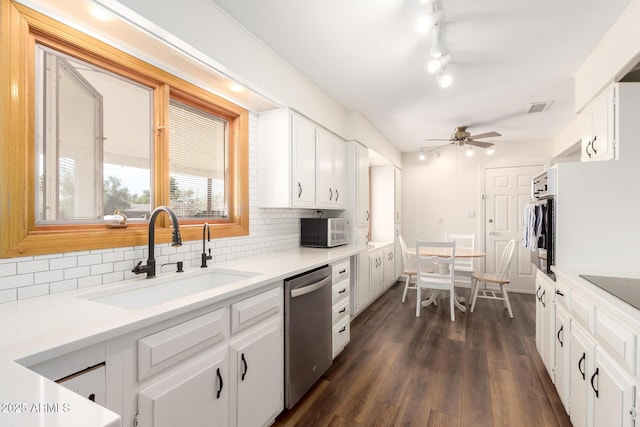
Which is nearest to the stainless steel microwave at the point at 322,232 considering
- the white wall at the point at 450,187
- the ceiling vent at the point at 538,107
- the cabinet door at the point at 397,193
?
the cabinet door at the point at 397,193

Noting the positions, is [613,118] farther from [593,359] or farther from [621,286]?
[593,359]

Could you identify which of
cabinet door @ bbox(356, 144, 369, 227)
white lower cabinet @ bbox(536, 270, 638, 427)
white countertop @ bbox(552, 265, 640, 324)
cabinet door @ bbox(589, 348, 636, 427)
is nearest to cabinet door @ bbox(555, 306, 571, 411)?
white lower cabinet @ bbox(536, 270, 638, 427)

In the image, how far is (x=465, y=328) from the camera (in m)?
3.36

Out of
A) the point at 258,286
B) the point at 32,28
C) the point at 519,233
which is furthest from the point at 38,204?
the point at 519,233

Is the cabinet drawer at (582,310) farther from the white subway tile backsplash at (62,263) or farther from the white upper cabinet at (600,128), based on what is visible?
the white subway tile backsplash at (62,263)

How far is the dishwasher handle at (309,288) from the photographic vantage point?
189cm

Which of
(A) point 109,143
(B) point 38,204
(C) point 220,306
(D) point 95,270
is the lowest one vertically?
(C) point 220,306

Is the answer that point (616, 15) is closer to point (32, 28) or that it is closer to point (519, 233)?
point (32, 28)

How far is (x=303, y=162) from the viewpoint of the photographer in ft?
8.85

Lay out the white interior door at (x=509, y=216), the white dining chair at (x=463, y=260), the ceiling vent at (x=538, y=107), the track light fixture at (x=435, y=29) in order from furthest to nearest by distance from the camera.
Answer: the white interior door at (x=509, y=216), the white dining chair at (x=463, y=260), the ceiling vent at (x=538, y=107), the track light fixture at (x=435, y=29)

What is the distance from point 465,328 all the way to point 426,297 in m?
1.28

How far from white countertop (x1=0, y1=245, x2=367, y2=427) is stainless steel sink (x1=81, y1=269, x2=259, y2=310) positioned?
0.11ft

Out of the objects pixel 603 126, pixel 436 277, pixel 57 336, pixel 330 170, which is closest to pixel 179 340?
pixel 57 336

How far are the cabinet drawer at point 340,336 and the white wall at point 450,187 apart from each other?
3500 millimetres
